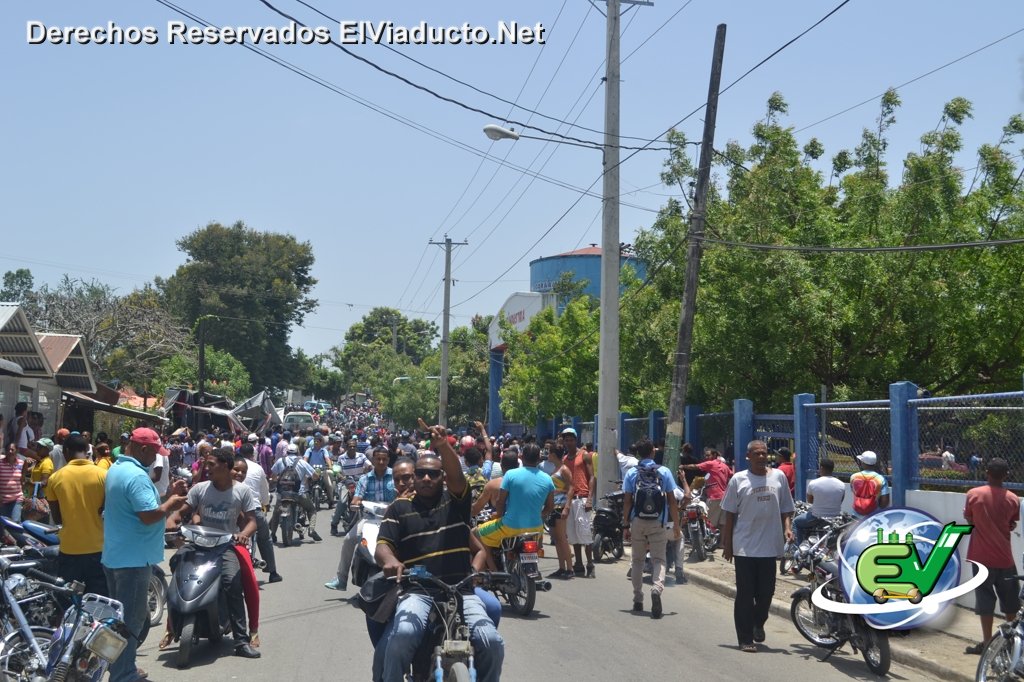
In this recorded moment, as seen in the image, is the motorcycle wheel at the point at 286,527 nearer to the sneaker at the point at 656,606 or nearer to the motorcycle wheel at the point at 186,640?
the sneaker at the point at 656,606

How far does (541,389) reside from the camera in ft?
135

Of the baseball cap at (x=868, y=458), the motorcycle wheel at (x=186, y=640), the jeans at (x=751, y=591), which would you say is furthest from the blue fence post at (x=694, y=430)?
the motorcycle wheel at (x=186, y=640)

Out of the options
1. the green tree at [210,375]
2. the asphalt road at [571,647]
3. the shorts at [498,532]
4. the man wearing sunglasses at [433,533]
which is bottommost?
the asphalt road at [571,647]

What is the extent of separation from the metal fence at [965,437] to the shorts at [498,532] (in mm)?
5117

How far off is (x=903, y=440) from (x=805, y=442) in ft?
11.4

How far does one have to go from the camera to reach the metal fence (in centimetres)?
1177

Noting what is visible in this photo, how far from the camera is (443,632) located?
19.2 ft

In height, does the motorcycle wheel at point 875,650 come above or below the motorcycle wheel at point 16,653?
below

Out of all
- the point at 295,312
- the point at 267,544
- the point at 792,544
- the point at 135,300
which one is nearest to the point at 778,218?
the point at 792,544

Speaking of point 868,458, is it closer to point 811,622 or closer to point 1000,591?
point 811,622

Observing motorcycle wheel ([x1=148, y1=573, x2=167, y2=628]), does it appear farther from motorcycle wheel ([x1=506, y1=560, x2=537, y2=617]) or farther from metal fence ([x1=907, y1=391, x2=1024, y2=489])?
metal fence ([x1=907, y1=391, x2=1024, y2=489])

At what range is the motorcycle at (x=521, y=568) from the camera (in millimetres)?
11469

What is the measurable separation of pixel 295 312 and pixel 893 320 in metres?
A: 59.0

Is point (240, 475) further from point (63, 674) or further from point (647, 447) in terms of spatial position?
point (63, 674)
